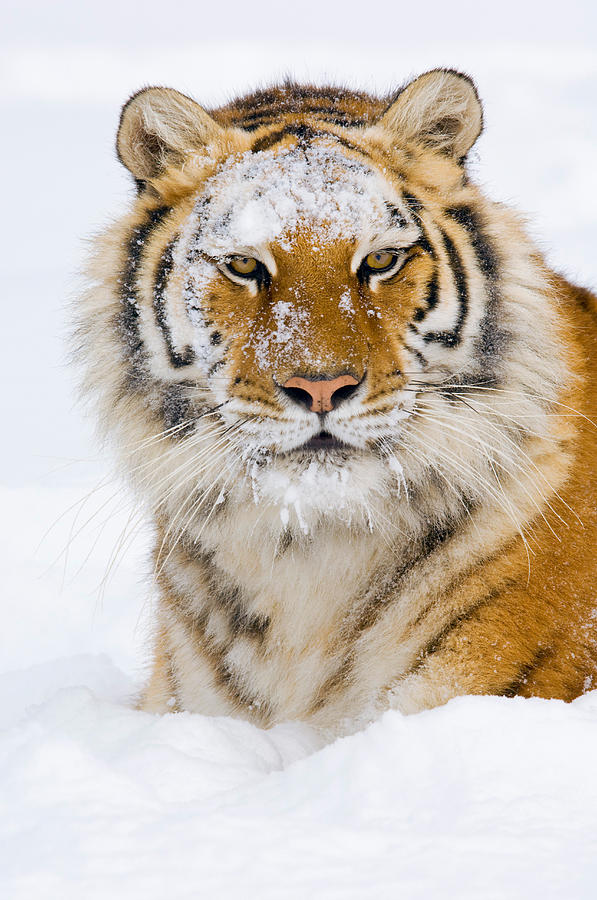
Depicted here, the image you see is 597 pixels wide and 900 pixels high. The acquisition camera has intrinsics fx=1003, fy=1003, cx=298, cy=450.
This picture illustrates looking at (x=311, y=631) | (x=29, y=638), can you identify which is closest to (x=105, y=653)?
(x=29, y=638)

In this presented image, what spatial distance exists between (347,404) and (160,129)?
108cm

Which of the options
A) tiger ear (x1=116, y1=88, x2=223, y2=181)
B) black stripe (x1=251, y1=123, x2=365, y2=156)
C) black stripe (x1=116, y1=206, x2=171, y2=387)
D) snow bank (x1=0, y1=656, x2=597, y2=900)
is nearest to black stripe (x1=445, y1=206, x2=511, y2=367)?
black stripe (x1=251, y1=123, x2=365, y2=156)

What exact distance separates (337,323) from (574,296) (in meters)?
1.12

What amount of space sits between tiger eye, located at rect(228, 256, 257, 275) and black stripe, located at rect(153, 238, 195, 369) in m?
0.21

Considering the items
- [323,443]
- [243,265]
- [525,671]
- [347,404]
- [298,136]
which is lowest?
[525,671]

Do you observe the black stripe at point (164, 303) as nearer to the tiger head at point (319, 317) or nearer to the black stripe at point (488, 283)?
the tiger head at point (319, 317)

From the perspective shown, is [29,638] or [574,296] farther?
[29,638]

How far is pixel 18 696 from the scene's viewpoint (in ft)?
13.3

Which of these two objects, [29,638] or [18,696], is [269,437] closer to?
[18,696]

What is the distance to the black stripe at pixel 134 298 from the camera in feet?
9.39

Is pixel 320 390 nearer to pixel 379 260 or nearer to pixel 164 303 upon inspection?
pixel 379 260

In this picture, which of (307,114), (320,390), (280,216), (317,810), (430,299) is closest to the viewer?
(317,810)

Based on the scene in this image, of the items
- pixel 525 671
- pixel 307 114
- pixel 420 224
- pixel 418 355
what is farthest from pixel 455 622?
pixel 307 114

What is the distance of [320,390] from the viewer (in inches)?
93.0
